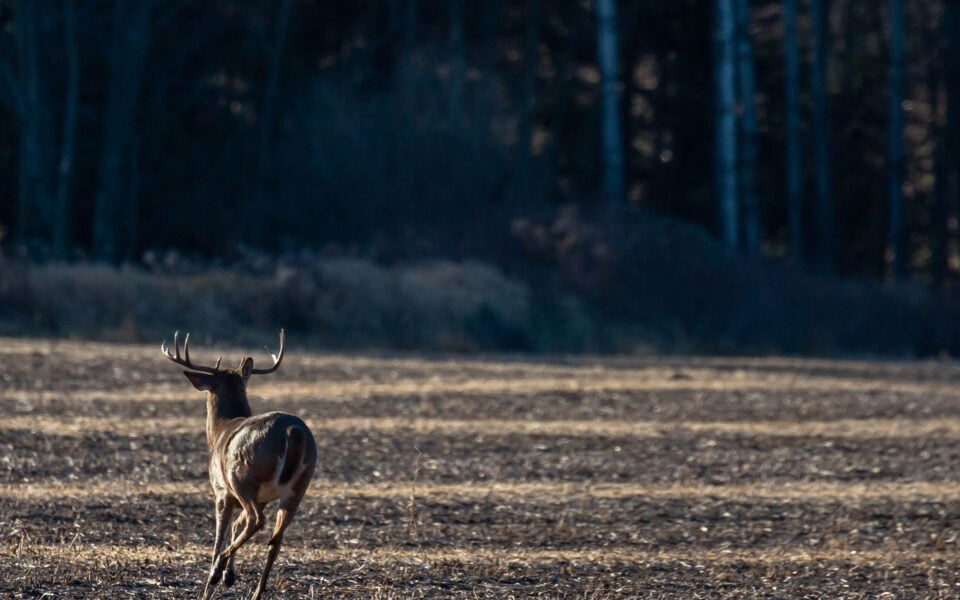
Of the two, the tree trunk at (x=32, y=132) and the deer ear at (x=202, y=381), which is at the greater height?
the tree trunk at (x=32, y=132)

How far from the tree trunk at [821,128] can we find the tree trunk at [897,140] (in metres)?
1.58

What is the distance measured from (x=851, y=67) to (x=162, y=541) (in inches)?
1415

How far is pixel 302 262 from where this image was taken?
2547 centimetres

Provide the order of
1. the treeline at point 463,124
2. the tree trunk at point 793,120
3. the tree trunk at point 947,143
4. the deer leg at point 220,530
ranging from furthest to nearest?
the tree trunk at point 793,120, the tree trunk at point 947,143, the treeline at point 463,124, the deer leg at point 220,530

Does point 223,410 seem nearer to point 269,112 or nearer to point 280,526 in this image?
point 280,526

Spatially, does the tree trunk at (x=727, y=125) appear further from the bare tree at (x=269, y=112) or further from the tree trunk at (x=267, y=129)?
the bare tree at (x=269, y=112)

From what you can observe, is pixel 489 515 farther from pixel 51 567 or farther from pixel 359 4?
pixel 359 4

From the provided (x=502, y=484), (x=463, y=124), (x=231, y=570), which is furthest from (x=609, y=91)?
(x=231, y=570)

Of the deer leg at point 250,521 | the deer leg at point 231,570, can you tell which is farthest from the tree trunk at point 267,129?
the deer leg at point 250,521

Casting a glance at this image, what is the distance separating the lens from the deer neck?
7.49 metres

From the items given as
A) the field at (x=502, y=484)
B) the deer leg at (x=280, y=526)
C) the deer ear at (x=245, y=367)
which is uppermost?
the deer ear at (x=245, y=367)

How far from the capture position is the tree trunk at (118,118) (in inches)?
1334

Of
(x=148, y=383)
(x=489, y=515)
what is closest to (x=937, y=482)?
(x=489, y=515)

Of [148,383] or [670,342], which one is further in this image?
[670,342]
